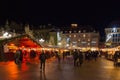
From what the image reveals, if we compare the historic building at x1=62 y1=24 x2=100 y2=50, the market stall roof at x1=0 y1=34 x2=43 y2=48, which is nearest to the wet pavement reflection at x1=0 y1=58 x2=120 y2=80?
the market stall roof at x1=0 y1=34 x2=43 y2=48

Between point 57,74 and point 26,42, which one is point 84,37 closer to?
point 26,42

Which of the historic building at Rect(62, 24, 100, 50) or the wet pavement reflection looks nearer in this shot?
the wet pavement reflection

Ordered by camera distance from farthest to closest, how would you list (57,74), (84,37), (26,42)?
1. (84,37)
2. (26,42)
3. (57,74)

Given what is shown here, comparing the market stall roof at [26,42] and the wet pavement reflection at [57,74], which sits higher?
the market stall roof at [26,42]

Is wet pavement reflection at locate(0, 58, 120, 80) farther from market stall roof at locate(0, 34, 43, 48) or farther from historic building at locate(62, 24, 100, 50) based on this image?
historic building at locate(62, 24, 100, 50)

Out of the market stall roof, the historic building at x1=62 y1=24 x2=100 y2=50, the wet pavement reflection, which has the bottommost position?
the wet pavement reflection

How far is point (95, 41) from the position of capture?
19488 centimetres

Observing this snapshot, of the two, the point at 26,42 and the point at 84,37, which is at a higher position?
the point at 84,37

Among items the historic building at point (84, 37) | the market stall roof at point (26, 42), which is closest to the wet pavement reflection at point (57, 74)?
the market stall roof at point (26, 42)

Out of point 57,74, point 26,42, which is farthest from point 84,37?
point 57,74

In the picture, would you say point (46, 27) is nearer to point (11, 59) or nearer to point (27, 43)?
point (27, 43)

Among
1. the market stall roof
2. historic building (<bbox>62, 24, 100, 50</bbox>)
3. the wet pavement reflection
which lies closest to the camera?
the wet pavement reflection

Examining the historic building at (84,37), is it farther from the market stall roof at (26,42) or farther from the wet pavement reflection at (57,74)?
the wet pavement reflection at (57,74)

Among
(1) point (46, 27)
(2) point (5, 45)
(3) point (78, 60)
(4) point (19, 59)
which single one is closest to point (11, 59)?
(2) point (5, 45)
